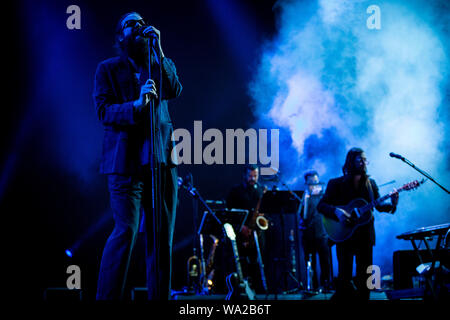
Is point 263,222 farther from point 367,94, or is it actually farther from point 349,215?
point 367,94

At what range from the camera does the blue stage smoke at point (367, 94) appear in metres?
8.20

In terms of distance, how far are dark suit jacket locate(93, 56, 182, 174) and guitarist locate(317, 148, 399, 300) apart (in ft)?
9.74

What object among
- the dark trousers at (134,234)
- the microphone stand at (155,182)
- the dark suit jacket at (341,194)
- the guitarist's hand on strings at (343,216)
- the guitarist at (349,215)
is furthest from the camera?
the dark suit jacket at (341,194)

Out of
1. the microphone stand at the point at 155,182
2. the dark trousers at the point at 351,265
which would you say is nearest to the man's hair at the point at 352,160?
the dark trousers at the point at 351,265

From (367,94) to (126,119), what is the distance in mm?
7149

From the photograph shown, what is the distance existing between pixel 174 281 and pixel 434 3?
712 centimetres

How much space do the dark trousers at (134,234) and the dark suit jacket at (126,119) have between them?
89 millimetres

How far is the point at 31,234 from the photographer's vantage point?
6793 mm

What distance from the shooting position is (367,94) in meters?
8.76

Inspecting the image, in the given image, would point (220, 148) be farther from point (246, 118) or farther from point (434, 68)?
point (434, 68)

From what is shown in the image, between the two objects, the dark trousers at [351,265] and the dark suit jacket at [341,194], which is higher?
the dark suit jacket at [341,194]

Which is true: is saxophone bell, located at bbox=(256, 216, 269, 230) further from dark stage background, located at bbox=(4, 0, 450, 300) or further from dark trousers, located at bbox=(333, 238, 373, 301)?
dark trousers, located at bbox=(333, 238, 373, 301)

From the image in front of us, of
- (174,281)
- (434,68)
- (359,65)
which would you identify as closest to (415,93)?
(434,68)

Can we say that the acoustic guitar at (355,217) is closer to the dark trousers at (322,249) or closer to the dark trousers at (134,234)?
the dark trousers at (322,249)
